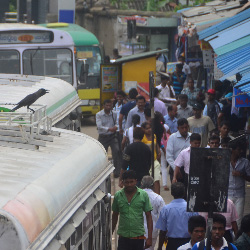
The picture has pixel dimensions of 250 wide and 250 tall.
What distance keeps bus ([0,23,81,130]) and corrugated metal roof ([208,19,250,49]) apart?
3.42 meters

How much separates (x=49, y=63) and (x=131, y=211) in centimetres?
1027

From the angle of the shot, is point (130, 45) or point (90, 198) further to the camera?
point (130, 45)

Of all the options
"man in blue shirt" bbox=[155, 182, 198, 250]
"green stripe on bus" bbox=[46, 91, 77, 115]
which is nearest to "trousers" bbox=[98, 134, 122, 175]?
"green stripe on bus" bbox=[46, 91, 77, 115]

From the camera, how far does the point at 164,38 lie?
40094 mm

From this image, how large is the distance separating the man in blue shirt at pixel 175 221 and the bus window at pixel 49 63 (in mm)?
10206

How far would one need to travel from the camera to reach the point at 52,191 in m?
5.99

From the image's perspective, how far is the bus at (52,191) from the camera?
202 inches

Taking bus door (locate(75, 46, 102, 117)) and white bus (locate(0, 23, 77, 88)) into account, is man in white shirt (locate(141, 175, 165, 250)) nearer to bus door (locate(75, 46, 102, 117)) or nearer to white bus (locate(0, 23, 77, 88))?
white bus (locate(0, 23, 77, 88))

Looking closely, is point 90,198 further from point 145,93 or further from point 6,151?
point 145,93

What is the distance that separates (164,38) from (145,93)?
20.1 m

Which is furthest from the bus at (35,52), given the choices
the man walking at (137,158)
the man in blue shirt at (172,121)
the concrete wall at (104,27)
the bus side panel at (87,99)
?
the concrete wall at (104,27)

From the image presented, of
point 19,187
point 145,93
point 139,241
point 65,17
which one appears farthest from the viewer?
point 65,17

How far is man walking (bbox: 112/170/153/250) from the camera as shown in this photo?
9.61 meters

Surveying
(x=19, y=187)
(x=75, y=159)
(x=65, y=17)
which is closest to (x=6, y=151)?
(x=75, y=159)
